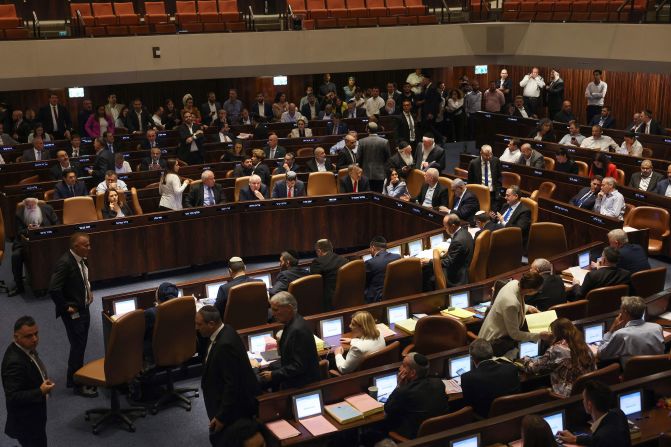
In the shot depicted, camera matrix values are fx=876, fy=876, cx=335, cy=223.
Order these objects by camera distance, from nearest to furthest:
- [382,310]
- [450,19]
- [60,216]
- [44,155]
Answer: [382,310]
[60,216]
[44,155]
[450,19]

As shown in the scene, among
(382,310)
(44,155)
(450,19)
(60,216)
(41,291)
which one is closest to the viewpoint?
(382,310)

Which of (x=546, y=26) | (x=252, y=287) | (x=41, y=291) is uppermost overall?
(x=546, y=26)

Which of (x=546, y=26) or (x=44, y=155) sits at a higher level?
(x=546, y=26)

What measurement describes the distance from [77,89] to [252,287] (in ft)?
38.7

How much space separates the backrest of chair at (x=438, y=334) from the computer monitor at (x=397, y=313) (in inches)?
21.5

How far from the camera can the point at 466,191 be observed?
10891mm

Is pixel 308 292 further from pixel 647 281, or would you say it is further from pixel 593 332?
pixel 647 281

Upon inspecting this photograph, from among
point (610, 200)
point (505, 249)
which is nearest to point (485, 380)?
point (505, 249)

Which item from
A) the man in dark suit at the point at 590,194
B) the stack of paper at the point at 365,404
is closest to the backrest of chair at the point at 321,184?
the man in dark suit at the point at 590,194

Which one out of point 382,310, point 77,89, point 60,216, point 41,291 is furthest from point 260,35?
point 382,310

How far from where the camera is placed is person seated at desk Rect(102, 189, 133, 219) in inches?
446

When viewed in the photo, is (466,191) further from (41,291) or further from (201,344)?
(41,291)

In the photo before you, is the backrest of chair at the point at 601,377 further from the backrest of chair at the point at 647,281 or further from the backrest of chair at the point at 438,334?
the backrest of chair at the point at 647,281

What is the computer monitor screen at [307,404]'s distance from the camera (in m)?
5.91
